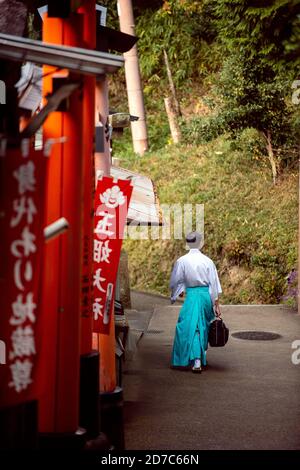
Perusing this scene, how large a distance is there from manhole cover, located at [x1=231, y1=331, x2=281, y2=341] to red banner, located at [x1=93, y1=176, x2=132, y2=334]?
7.96m

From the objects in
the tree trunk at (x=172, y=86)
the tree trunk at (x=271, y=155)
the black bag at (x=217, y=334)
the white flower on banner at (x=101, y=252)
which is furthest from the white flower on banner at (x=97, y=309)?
the tree trunk at (x=172, y=86)

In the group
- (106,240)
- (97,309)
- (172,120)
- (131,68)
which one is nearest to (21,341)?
(97,309)

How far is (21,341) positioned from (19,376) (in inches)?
8.8

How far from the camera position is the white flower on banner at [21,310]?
4.77 meters

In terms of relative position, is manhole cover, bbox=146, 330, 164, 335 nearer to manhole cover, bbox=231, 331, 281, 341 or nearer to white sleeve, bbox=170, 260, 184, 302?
manhole cover, bbox=231, 331, 281, 341

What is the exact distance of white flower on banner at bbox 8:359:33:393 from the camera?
15.8 feet

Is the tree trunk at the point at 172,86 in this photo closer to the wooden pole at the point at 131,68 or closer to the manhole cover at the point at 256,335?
the wooden pole at the point at 131,68

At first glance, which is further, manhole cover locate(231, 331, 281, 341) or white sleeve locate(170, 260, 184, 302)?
manhole cover locate(231, 331, 281, 341)

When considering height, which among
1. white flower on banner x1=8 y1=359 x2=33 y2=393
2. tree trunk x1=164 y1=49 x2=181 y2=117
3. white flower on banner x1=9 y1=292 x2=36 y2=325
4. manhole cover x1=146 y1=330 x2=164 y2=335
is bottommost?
manhole cover x1=146 y1=330 x2=164 y2=335

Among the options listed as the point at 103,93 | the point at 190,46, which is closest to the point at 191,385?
the point at 103,93

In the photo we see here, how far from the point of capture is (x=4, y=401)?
4.84 m

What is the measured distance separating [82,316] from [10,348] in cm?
187

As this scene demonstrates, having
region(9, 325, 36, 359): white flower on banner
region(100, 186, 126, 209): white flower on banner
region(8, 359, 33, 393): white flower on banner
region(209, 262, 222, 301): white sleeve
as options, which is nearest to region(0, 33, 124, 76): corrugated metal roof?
region(9, 325, 36, 359): white flower on banner

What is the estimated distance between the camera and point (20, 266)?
15.4ft
